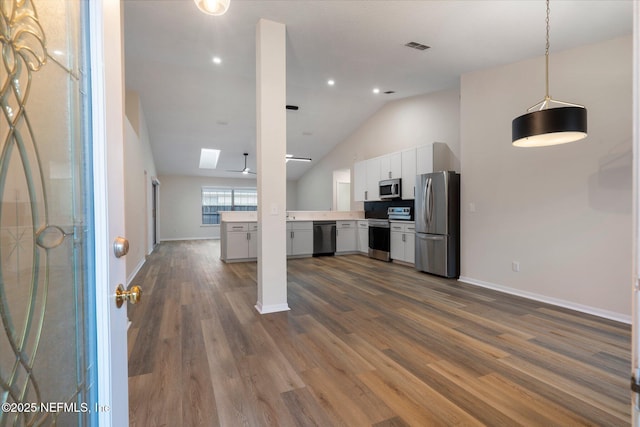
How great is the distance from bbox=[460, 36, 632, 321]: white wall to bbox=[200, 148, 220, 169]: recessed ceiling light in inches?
295

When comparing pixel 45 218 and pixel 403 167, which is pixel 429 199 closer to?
pixel 403 167

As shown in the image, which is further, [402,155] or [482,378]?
[402,155]

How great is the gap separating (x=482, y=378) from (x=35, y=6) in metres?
2.58

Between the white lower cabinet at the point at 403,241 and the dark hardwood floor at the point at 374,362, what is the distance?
1845 mm

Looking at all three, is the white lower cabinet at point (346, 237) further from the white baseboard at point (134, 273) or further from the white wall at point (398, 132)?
the white baseboard at point (134, 273)

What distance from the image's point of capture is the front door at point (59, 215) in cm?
54

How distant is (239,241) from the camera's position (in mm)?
6090

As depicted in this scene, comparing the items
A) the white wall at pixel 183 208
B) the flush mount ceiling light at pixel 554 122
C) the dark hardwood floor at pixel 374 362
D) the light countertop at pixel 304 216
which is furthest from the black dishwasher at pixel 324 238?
the white wall at pixel 183 208

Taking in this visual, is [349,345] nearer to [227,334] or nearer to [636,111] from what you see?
[227,334]

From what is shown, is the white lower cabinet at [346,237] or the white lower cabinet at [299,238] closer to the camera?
the white lower cabinet at [299,238]

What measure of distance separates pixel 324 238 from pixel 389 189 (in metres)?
1.87

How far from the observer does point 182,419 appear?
1.54 metres

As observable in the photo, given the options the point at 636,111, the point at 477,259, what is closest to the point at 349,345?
the point at 636,111

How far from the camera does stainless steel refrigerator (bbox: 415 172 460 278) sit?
4.61m
